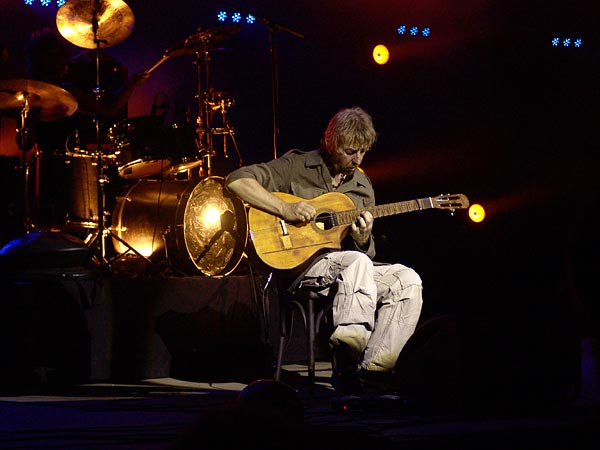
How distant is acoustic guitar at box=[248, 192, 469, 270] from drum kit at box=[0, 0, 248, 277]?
1049 mm

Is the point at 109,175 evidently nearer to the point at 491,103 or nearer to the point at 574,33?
the point at 491,103

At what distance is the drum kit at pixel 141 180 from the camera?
5203 millimetres

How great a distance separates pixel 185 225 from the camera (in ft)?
16.9

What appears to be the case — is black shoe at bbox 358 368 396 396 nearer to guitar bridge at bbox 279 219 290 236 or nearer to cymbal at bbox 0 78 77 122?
guitar bridge at bbox 279 219 290 236

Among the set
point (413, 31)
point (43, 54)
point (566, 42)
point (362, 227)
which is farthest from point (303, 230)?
point (566, 42)

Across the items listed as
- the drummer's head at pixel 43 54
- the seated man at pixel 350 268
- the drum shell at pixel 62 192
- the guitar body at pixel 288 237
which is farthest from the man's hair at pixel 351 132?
the drummer's head at pixel 43 54

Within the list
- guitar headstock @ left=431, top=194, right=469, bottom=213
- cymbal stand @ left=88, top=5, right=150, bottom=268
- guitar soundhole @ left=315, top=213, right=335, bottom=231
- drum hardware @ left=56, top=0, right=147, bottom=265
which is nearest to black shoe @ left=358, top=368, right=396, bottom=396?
guitar soundhole @ left=315, top=213, right=335, bottom=231

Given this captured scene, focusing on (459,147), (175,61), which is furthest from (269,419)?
(175,61)

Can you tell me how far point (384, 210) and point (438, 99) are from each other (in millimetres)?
2824

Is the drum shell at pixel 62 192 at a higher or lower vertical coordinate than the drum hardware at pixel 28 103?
lower

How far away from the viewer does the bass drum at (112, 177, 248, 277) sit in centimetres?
516

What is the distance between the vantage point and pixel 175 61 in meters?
6.84

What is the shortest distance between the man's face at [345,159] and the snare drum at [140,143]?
79.7 inches

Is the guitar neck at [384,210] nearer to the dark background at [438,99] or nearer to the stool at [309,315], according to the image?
the stool at [309,315]
